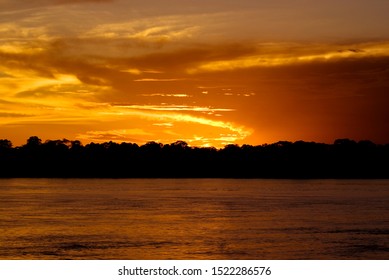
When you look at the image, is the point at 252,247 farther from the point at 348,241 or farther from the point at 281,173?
the point at 281,173

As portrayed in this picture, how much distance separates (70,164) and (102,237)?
138206mm

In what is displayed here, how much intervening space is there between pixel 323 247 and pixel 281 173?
147m

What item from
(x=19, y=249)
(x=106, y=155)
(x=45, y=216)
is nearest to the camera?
(x=19, y=249)

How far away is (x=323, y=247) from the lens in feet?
122

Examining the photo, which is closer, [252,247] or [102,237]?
[252,247]

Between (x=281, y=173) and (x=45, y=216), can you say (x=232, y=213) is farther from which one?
(x=281, y=173)

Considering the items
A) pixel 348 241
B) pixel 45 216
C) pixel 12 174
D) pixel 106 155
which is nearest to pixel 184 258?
pixel 348 241

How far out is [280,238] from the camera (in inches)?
1588
